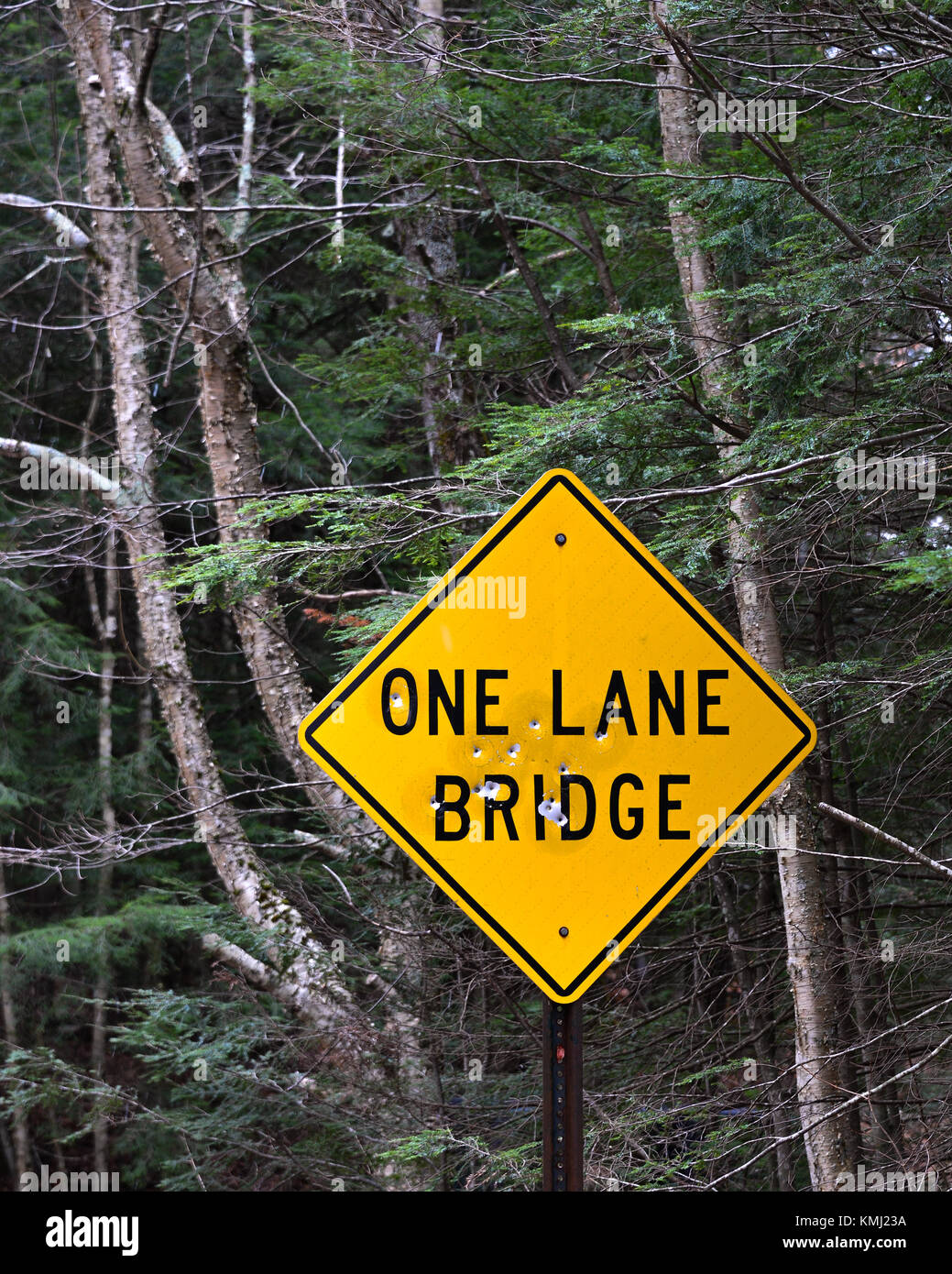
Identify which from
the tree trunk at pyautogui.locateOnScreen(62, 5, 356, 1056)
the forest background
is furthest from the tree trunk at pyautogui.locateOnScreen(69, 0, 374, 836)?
the tree trunk at pyautogui.locateOnScreen(62, 5, 356, 1056)

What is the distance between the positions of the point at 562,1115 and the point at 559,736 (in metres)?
0.96

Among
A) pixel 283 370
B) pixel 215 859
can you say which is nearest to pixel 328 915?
pixel 215 859

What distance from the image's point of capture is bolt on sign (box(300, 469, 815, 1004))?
125 inches

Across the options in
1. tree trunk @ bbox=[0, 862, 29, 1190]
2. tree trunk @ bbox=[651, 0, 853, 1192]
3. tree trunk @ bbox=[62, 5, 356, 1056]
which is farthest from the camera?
tree trunk @ bbox=[0, 862, 29, 1190]

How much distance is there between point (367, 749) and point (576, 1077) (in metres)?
1.01

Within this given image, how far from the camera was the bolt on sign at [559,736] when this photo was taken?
10.4 ft

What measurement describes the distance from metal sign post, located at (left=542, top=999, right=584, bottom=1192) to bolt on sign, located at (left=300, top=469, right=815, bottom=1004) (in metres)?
0.13

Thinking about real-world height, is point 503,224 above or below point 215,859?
above

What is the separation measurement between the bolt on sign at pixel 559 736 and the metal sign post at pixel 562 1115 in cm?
13

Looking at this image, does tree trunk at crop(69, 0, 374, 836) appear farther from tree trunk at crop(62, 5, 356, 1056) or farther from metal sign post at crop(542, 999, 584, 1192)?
metal sign post at crop(542, 999, 584, 1192)

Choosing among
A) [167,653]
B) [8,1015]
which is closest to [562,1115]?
[167,653]

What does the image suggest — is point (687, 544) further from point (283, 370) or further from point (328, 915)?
point (283, 370)

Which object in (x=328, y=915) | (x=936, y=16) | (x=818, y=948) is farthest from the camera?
(x=328, y=915)

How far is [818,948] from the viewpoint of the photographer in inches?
282
